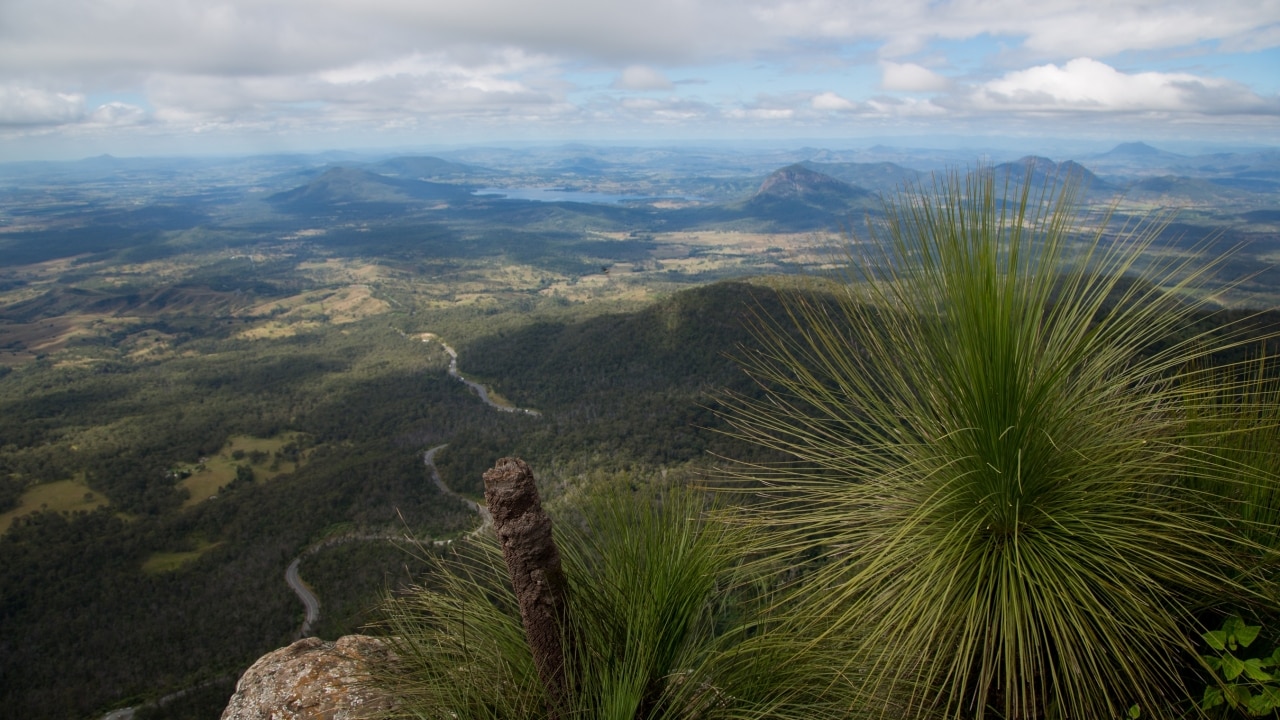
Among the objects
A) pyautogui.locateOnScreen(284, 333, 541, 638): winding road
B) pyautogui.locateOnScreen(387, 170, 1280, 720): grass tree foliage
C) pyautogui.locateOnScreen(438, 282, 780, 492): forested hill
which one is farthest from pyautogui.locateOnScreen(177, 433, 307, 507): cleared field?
pyautogui.locateOnScreen(387, 170, 1280, 720): grass tree foliage

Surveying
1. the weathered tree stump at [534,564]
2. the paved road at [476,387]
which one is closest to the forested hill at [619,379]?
the paved road at [476,387]

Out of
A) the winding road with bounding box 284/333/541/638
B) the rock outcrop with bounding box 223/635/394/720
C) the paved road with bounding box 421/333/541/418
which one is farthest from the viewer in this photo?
the paved road with bounding box 421/333/541/418

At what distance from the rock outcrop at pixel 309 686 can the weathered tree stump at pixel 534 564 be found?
1249 mm

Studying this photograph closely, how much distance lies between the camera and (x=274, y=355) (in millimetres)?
73125

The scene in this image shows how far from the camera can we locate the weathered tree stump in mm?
2443

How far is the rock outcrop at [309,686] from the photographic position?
3.74 m

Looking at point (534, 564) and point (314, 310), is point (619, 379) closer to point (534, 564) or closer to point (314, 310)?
point (534, 564)

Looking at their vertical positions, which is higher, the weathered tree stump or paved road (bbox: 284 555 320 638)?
the weathered tree stump

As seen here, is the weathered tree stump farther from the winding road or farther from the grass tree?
the winding road

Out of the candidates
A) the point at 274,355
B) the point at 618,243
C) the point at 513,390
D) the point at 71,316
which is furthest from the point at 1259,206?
the point at 71,316

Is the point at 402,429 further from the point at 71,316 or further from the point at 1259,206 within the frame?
the point at 1259,206

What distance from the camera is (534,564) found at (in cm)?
254

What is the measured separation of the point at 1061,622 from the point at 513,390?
5788cm

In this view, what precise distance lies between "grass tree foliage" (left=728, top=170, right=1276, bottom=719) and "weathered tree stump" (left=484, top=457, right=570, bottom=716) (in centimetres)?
112
